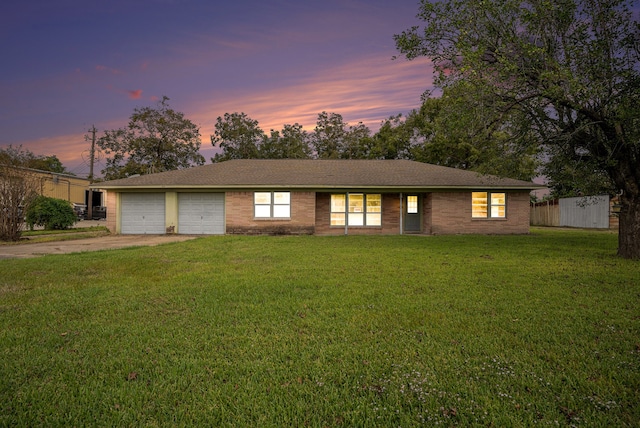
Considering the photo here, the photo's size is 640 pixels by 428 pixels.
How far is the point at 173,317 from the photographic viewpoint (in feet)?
13.7

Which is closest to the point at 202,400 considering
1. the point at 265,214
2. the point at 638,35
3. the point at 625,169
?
the point at 625,169

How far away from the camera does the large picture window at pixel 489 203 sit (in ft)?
56.8

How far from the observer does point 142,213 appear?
17484 mm

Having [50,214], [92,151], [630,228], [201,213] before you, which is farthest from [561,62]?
[92,151]

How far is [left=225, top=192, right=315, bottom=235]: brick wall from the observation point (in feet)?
55.2

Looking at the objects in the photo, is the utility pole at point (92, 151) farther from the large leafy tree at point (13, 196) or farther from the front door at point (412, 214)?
the front door at point (412, 214)

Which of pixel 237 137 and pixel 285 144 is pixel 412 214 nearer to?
pixel 285 144

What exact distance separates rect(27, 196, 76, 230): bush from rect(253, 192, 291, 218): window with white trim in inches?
493

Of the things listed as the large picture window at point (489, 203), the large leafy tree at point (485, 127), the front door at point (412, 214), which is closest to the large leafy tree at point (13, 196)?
the large leafy tree at point (485, 127)

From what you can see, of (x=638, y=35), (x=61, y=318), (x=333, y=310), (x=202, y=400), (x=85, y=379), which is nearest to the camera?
(x=202, y=400)

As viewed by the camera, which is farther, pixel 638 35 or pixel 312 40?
pixel 312 40

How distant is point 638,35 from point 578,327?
376 inches

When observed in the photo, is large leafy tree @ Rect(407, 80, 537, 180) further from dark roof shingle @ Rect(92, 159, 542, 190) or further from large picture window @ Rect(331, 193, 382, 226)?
large picture window @ Rect(331, 193, 382, 226)

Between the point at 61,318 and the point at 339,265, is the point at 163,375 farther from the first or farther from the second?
the point at 339,265
